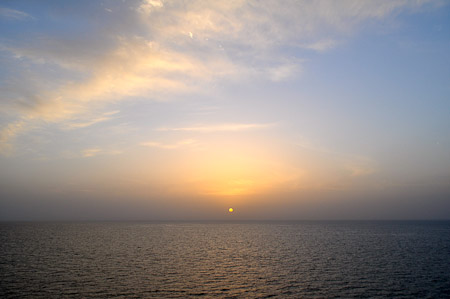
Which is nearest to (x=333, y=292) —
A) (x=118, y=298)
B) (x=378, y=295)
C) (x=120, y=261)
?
(x=378, y=295)

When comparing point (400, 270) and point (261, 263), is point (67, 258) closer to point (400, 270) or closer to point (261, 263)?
point (261, 263)

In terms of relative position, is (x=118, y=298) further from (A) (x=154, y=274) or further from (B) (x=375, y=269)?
(B) (x=375, y=269)

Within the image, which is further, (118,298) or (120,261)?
(120,261)

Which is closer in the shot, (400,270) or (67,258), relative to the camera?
(400,270)

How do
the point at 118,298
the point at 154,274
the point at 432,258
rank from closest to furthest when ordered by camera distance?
the point at 118,298 < the point at 154,274 < the point at 432,258

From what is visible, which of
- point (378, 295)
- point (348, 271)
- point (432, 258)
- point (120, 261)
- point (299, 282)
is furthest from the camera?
point (432, 258)

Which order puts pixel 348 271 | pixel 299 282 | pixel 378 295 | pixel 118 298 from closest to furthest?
1. pixel 118 298
2. pixel 378 295
3. pixel 299 282
4. pixel 348 271

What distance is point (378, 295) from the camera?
39406 mm

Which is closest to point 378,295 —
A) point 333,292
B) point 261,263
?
point 333,292

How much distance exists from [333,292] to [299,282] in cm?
712

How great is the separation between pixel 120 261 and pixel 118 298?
31.1 m

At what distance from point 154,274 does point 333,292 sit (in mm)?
28629

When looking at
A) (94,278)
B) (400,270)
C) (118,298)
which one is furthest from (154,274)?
(400,270)

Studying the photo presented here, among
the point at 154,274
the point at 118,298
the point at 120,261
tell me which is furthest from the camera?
the point at 120,261
